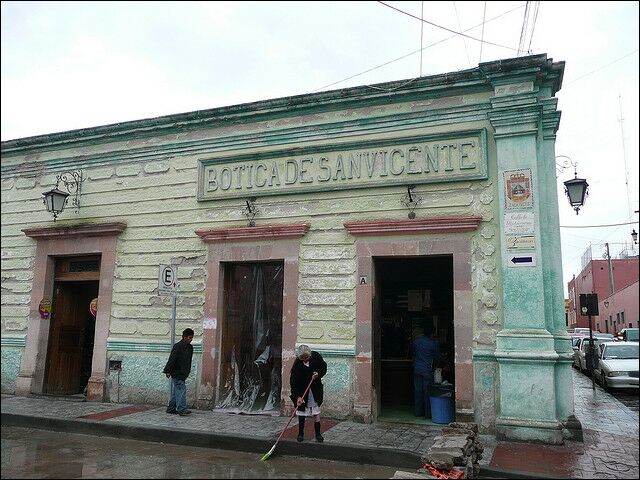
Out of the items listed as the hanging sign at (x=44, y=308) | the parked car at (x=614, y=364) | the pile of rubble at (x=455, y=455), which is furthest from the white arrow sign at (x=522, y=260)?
the hanging sign at (x=44, y=308)

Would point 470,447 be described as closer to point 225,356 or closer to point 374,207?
point 374,207

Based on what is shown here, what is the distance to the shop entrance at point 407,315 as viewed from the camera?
1108cm

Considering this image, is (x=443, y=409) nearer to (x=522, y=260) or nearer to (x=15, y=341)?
(x=522, y=260)

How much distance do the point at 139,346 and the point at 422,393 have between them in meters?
5.56

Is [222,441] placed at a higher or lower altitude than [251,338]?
lower

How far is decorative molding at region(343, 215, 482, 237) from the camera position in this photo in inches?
347

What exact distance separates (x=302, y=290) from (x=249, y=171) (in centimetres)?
263

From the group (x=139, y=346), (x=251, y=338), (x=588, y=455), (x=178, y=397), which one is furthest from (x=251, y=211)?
(x=588, y=455)

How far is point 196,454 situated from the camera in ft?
24.5

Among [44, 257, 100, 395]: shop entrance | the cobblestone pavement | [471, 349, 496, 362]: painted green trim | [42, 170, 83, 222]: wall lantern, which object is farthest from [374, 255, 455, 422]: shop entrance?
[42, 170, 83, 222]: wall lantern

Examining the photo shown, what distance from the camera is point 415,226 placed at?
29.8 ft

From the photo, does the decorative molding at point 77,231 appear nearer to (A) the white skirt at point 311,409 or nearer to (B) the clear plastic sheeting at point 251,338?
(B) the clear plastic sheeting at point 251,338

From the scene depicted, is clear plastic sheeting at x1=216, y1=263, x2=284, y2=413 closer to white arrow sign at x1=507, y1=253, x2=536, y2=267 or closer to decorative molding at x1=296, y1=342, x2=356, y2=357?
decorative molding at x1=296, y1=342, x2=356, y2=357

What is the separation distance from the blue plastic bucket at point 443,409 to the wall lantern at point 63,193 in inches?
339
